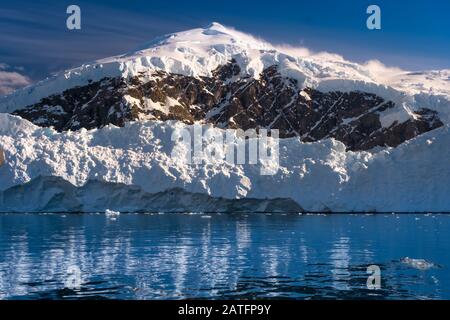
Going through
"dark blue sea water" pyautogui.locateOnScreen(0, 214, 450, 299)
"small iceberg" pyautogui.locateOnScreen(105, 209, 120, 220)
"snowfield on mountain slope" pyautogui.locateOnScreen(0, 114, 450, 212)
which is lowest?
"dark blue sea water" pyautogui.locateOnScreen(0, 214, 450, 299)

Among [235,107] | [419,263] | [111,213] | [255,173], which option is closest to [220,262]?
[419,263]

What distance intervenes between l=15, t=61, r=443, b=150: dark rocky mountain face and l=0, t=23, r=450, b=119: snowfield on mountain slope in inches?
70.5

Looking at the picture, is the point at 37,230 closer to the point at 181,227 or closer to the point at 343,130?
the point at 181,227

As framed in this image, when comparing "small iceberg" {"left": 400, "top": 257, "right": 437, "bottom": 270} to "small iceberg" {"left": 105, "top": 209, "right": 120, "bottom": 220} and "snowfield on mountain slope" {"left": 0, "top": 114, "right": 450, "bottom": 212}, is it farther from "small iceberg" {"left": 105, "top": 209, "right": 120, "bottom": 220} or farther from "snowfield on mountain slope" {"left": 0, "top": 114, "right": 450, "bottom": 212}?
"small iceberg" {"left": 105, "top": 209, "right": 120, "bottom": 220}

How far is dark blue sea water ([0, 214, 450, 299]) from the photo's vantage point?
23.3 meters

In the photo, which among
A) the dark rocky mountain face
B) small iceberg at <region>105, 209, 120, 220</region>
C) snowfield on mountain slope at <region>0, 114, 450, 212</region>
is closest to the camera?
small iceberg at <region>105, 209, 120, 220</region>

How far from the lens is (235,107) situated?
15500cm

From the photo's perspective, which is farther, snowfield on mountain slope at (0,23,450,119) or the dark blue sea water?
snowfield on mountain slope at (0,23,450,119)

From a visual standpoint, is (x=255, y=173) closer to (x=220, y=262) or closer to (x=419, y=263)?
(x=220, y=262)

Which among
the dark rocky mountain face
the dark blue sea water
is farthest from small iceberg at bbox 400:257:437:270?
the dark rocky mountain face

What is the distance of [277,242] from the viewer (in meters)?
40.8

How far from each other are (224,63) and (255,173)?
304 feet

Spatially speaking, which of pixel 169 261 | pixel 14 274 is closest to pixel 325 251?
pixel 169 261
